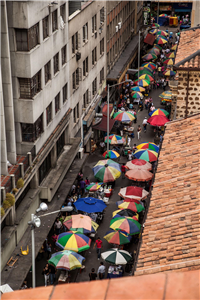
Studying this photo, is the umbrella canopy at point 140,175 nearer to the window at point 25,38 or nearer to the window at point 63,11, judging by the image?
the window at point 63,11

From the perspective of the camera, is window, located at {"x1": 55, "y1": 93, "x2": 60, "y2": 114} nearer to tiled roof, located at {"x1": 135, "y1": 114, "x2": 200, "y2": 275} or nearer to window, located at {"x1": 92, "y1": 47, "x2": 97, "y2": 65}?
tiled roof, located at {"x1": 135, "y1": 114, "x2": 200, "y2": 275}

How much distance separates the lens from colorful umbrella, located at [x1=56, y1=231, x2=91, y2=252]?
95.7ft

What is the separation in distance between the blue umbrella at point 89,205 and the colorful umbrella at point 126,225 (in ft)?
8.50

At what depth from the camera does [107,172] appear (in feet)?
134

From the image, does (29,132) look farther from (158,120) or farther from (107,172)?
(158,120)

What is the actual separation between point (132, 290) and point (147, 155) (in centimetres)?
3889

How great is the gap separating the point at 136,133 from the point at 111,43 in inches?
538

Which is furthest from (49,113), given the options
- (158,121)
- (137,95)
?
(137,95)

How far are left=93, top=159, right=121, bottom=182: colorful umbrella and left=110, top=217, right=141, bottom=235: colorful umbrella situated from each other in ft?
28.5

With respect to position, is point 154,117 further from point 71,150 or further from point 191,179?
point 191,179

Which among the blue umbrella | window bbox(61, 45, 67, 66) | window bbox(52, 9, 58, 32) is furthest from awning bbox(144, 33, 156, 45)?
the blue umbrella

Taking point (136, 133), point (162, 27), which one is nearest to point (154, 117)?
point (136, 133)

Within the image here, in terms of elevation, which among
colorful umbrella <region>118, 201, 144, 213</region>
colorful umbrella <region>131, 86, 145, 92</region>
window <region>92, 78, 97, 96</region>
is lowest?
colorful umbrella <region>131, 86, 145, 92</region>

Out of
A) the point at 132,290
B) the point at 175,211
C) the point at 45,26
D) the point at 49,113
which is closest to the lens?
the point at 132,290
